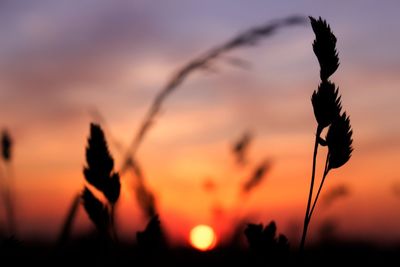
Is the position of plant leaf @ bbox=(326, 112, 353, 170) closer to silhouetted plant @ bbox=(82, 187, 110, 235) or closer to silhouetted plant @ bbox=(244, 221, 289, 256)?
silhouetted plant @ bbox=(244, 221, 289, 256)

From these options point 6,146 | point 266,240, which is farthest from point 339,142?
point 6,146

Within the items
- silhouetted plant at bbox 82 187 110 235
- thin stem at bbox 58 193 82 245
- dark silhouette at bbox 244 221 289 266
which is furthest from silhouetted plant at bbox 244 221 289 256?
thin stem at bbox 58 193 82 245

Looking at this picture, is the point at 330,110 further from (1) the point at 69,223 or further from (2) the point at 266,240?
(1) the point at 69,223

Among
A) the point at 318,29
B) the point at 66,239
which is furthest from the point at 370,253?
the point at 318,29

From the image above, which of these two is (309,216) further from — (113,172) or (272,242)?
(113,172)

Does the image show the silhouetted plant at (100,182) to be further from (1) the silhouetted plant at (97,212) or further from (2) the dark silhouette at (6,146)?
(2) the dark silhouette at (6,146)

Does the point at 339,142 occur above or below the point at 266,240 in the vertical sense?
above
